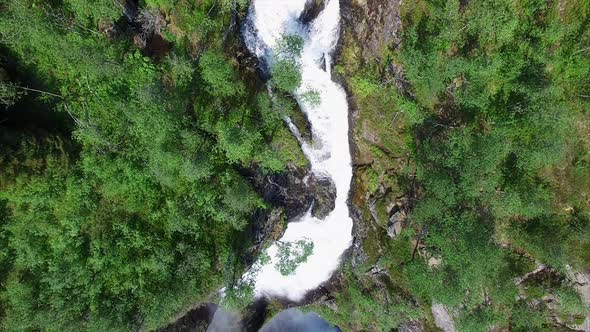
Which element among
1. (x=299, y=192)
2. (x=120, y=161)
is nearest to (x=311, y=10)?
(x=299, y=192)

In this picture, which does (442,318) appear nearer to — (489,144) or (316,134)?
(489,144)

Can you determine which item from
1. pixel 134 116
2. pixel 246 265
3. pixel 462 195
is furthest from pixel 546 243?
pixel 134 116

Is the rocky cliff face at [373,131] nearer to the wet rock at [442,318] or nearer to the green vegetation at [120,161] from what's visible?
the wet rock at [442,318]

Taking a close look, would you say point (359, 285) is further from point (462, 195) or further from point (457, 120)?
point (457, 120)

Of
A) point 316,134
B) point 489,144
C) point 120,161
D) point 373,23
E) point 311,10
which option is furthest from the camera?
point 316,134

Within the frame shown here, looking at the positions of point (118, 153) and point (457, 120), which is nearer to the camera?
point (118, 153)

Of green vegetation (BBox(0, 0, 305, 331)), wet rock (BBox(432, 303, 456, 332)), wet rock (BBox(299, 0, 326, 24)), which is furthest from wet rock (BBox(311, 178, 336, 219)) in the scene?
wet rock (BBox(299, 0, 326, 24))
